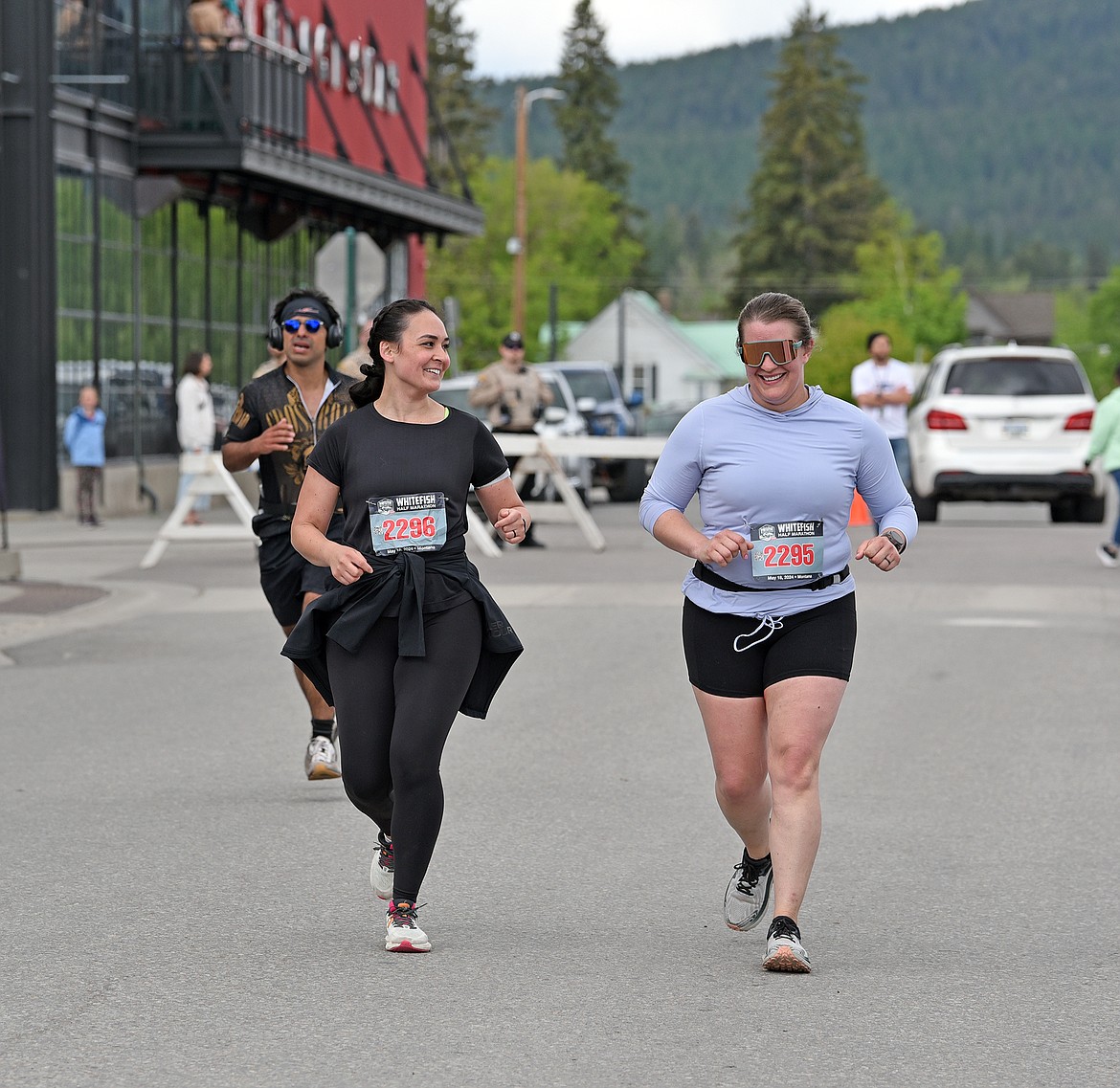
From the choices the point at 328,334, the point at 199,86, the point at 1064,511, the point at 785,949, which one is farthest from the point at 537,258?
the point at 785,949

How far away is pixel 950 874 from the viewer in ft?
23.1

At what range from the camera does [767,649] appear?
235 inches

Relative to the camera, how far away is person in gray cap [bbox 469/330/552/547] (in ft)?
69.2

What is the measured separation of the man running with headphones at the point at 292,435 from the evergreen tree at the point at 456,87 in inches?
3671

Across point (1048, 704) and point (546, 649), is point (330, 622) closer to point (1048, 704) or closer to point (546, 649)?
point (1048, 704)

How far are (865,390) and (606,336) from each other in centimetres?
11223

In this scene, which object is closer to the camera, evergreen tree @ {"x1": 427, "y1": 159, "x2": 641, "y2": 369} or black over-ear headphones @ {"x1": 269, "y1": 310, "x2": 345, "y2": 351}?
black over-ear headphones @ {"x1": 269, "y1": 310, "x2": 345, "y2": 351}

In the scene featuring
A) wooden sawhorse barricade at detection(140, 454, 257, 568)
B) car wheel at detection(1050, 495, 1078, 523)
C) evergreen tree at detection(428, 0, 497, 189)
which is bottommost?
car wheel at detection(1050, 495, 1078, 523)

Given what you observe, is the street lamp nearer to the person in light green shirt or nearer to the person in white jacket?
the person in white jacket

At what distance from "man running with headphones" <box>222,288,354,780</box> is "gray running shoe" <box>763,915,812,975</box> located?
10.3 feet

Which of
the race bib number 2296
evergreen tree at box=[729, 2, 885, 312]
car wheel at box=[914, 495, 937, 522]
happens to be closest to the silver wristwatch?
the race bib number 2296

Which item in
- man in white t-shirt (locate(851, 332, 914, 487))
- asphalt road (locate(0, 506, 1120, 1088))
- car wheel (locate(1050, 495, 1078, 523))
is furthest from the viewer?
car wheel (locate(1050, 495, 1078, 523))

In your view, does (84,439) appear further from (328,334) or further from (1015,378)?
(328,334)

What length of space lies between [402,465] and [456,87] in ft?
329
